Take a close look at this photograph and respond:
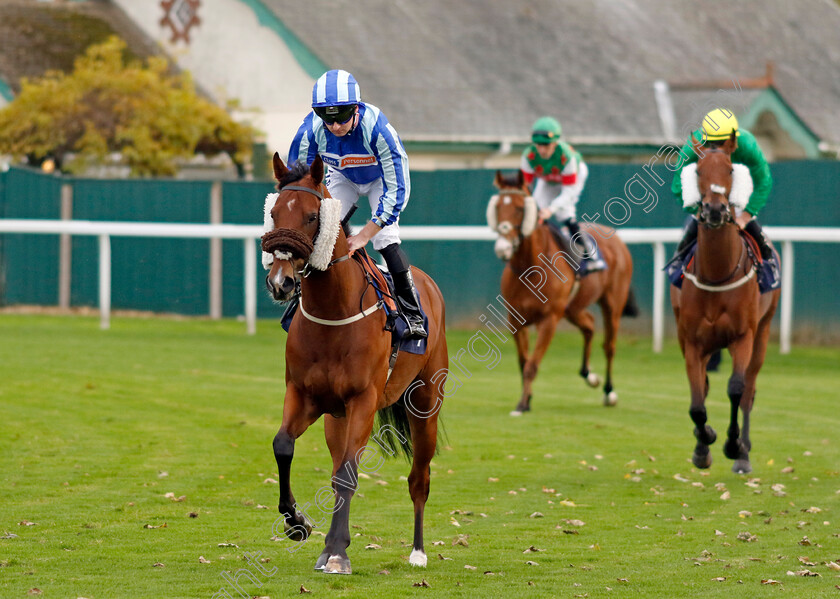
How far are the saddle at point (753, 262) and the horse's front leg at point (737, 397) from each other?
51 cm

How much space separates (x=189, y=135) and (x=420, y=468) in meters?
15.0

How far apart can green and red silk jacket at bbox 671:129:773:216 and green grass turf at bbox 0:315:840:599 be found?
1818 mm

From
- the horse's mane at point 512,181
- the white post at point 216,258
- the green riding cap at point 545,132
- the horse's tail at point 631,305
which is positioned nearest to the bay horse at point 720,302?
the horse's mane at point 512,181

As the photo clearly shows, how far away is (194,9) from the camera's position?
79.3 feet

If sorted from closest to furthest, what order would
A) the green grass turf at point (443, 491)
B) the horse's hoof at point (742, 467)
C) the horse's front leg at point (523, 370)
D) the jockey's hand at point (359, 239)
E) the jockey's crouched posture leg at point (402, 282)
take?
the green grass turf at point (443, 491)
the jockey's hand at point (359, 239)
the jockey's crouched posture leg at point (402, 282)
the horse's hoof at point (742, 467)
the horse's front leg at point (523, 370)

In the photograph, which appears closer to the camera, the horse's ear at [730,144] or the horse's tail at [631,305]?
the horse's ear at [730,144]

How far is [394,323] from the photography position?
6602 mm

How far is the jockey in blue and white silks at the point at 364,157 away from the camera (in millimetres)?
6387

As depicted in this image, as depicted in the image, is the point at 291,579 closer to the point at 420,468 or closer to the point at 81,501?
the point at 420,468

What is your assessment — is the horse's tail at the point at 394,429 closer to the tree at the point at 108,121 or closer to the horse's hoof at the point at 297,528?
the horse's hoof at the point at 297,528

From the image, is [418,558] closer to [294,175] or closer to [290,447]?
[290,447]

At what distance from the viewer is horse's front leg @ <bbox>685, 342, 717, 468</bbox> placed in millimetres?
8766

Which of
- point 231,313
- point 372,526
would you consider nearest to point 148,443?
point 372,526

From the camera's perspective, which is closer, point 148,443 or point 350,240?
point 350,240
